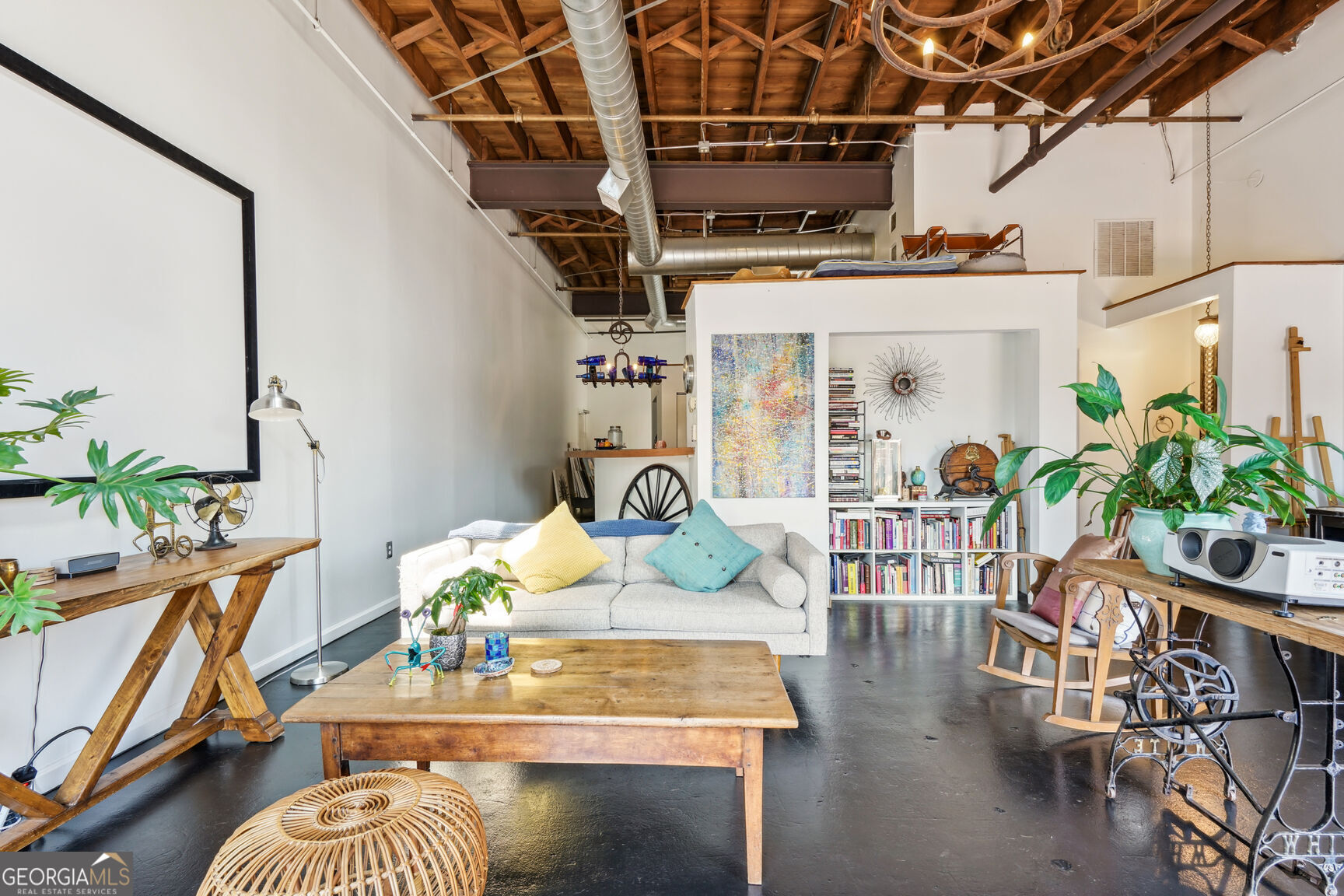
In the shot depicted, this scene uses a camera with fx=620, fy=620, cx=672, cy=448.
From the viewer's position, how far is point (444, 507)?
559cm

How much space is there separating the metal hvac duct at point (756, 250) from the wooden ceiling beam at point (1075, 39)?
194 centimetres

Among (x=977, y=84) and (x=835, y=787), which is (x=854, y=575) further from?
(x=977, y=84)

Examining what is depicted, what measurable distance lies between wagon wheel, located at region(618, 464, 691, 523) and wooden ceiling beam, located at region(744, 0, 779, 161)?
11.5ft

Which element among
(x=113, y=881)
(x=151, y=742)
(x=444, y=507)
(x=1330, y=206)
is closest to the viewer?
(x=113, y=881)

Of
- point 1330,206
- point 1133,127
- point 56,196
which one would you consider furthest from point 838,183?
point 56,196

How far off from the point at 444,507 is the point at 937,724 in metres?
4.34

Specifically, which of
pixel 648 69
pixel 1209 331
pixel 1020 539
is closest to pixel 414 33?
pixel 648 69

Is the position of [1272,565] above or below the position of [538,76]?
below

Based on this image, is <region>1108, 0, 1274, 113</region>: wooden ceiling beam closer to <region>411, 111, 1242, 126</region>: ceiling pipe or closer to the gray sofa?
<region>411, 111, 1242, 126</region>: ceiling pipe

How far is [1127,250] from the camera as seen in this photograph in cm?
642

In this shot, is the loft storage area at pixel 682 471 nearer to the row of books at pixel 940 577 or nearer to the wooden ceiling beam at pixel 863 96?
the row of books at pixel 940 577

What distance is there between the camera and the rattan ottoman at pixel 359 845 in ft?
3.92

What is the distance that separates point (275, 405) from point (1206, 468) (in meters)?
3.50

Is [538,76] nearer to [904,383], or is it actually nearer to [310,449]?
[310,449]
